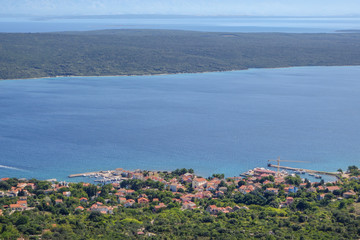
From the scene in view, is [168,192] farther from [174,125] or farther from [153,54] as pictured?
[153,54]

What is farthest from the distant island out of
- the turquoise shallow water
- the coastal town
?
the coastal town

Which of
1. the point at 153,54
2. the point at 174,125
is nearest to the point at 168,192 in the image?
the point at 174,125

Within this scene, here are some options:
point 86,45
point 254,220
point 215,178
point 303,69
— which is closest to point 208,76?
point 303,69

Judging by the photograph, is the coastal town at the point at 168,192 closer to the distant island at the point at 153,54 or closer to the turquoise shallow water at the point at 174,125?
the turquoise shallow water at the point at 174,125

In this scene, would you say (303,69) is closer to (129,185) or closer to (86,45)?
(86,45)

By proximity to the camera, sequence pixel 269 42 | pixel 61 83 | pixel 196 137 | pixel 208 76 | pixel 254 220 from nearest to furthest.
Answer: pixel 254 220 < pixel 196 137 < pixel 61 83 < pixel 208 76 < pixel 269 42

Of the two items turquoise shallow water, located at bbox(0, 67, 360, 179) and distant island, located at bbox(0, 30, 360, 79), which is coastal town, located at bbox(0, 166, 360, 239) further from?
distant island, located at bbox(0, 30, 360, 79)
